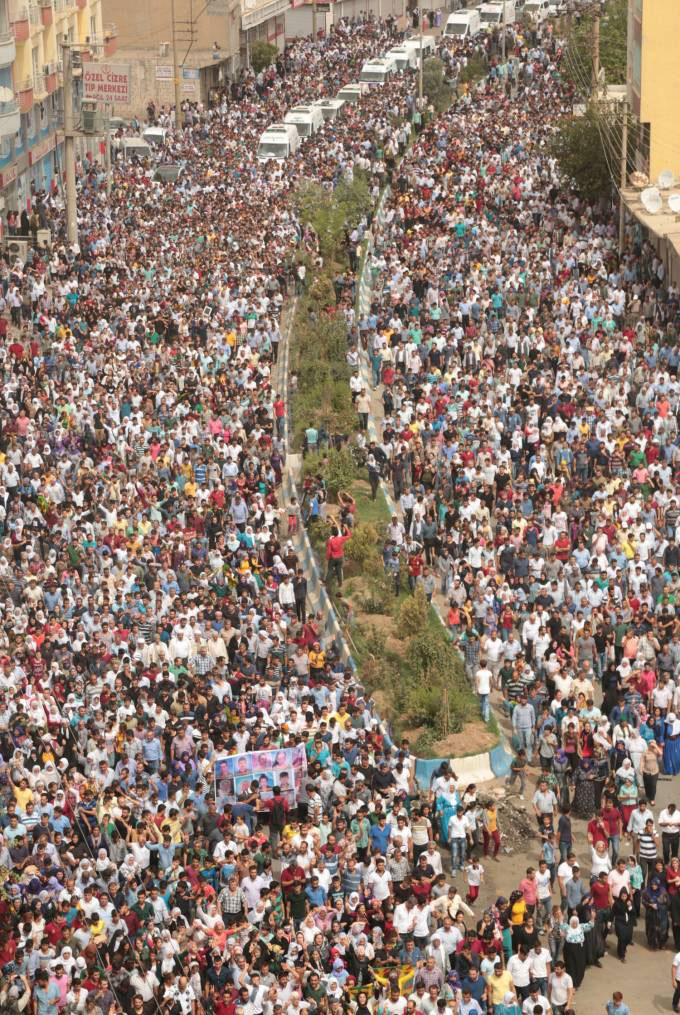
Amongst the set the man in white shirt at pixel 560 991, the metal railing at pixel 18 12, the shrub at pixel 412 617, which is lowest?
the shrub at pixel 412 617

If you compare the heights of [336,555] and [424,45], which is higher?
[336,555]

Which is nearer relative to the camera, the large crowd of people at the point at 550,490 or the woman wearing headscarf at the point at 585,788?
the large crowd of people at the point at 550,490

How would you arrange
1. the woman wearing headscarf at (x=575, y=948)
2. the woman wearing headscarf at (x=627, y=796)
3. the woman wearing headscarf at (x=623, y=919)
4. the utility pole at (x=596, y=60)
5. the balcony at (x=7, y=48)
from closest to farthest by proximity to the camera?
the woman wearing headscarf at (x=575, y=948) → the woman wearing headscarf at (x=623, y=919) → the woman wearing headscarf at (x=627, y=796) → the balcony at (x=7, y=48) → the utility pole at (x=596, y=60)

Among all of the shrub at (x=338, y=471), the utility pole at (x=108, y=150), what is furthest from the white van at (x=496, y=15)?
the shrub at (x=338, y=471)

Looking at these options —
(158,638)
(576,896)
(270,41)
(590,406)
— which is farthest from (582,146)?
(270,41)

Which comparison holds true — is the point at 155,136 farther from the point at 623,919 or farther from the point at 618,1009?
A: the point at 618,1009

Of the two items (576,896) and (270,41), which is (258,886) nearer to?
(576,896)

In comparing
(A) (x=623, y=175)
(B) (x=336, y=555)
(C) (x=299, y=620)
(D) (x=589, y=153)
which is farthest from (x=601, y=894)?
(D) (x=589, y=153)

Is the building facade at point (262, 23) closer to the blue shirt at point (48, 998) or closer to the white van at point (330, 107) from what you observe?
the white van at point (330, 107)
